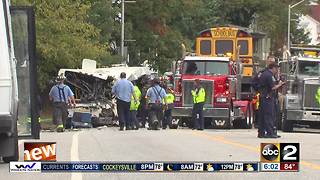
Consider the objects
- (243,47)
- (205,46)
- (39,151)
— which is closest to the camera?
(39,151)

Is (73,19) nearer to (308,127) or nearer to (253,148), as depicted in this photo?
(308,127)

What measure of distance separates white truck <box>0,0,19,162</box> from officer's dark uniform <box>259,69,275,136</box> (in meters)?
7.86

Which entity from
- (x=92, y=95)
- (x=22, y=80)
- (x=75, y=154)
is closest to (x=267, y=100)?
(x=75, y=154)

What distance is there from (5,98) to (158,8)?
4968 centimetres

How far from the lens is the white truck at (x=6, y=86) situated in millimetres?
11648

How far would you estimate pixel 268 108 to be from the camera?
1850 cm

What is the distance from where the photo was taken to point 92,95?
32344mm

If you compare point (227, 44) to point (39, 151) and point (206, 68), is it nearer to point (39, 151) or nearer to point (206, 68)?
point (206, 68)

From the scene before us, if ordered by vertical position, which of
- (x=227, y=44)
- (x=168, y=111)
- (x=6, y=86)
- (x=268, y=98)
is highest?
(x=227, y=44)

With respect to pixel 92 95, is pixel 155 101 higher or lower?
higher

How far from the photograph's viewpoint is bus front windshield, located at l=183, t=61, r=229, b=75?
28922 mm

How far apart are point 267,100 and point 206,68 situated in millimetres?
10511

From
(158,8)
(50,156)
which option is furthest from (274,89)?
(158,8)

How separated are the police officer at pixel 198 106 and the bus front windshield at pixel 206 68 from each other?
7.12 ft
